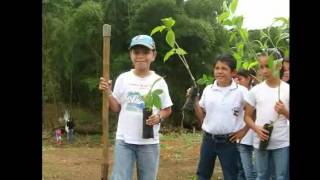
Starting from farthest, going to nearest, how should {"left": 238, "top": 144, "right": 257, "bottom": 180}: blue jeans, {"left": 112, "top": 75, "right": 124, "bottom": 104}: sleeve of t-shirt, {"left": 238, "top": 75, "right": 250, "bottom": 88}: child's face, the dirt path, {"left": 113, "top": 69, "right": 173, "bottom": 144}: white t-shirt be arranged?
the dirt path
{"left": 238, "top": 75, "right": 250, "bottom": 88}: child's face
{"left": 238, "top": 144, "right": 257, "bottom": 180}: blue jeans
{"left": 112, "top": 75, "right": 124, "bottom": 104}: sleeve of t-shirt
{"left": 113, "top": 69, "right": 173, "bottom": 144}: white t-shirt

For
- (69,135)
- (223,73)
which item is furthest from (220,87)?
(69,135)

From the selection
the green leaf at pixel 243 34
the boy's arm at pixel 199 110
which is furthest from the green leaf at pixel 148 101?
the green leaf at pixel 243 34

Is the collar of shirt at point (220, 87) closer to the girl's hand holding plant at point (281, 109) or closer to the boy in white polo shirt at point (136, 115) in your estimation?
the boy in white polo shirt at point (136, 115)

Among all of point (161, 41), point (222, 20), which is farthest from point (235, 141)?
point (161, 41)

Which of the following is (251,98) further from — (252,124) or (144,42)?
(144,42)

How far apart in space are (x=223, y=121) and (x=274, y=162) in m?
0.50

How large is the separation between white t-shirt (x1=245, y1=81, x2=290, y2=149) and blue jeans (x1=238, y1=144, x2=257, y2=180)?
0.59 meters

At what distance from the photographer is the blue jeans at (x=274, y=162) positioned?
Answer: 3.36 meters

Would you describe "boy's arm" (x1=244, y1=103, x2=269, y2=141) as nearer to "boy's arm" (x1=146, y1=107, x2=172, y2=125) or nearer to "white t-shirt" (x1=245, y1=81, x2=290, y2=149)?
"white t-shirt" (x1=245, y1=81, x2=290, y2=149)

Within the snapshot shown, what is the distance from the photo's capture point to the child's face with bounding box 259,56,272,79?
10.3ft

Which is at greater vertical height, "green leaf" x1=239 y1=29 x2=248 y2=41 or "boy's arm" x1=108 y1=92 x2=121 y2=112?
"green leaf" x1=239 y1=29 x2=248 y2=41

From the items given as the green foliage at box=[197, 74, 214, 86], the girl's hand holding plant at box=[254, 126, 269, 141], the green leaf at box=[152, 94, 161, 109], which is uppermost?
the green foliage at box=[197, 74, 214, 86]

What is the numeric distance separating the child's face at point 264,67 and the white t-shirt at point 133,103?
0.71 m

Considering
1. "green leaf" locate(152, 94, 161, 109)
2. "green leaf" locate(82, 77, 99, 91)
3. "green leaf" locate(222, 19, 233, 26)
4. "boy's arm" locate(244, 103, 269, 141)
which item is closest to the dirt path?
"boy's arm" locate(244, 103, 269, 141)
